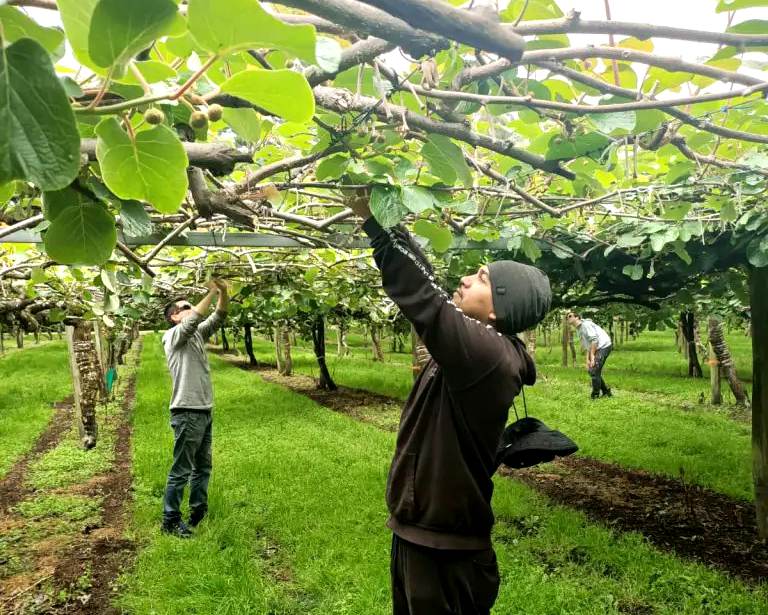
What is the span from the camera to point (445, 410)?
6.20ft

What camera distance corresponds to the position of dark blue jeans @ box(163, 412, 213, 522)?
180 inches

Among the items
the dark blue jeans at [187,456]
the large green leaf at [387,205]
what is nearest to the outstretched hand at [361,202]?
the large green leaf at [387,205]

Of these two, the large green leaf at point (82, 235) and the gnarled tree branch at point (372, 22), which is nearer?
the gnarled tree branch at point (372, 22)

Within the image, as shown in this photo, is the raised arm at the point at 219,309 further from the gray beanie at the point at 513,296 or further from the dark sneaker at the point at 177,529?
the gray beanie at the point at 513,296

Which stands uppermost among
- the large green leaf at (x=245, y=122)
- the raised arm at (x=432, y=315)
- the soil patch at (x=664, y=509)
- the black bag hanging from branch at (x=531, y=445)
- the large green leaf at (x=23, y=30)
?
the large green leaf at (x=245, y=122)

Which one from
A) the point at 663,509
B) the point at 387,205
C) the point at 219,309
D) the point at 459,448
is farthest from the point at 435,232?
the point at 663,509

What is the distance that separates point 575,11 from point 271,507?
533 centimetres

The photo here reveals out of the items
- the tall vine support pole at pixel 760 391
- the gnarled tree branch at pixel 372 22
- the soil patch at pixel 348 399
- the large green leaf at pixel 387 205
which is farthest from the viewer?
the soil patch at pixel 348 399

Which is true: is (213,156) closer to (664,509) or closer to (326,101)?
(326,101)

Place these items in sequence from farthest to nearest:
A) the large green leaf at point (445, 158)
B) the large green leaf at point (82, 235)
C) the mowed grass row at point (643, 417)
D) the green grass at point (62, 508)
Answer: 1. the mowed grass row at point (643, 417)
2. the green grass at point (62, 508)
3. the large green leaf at point (445, 158)
4. the large green leaf at point (82, 235)

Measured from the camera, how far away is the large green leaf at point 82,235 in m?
0.98

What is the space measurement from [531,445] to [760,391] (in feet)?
11.2

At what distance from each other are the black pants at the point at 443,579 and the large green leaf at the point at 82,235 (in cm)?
138

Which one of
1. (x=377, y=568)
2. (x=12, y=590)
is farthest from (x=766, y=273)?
(x=12, y=590)
